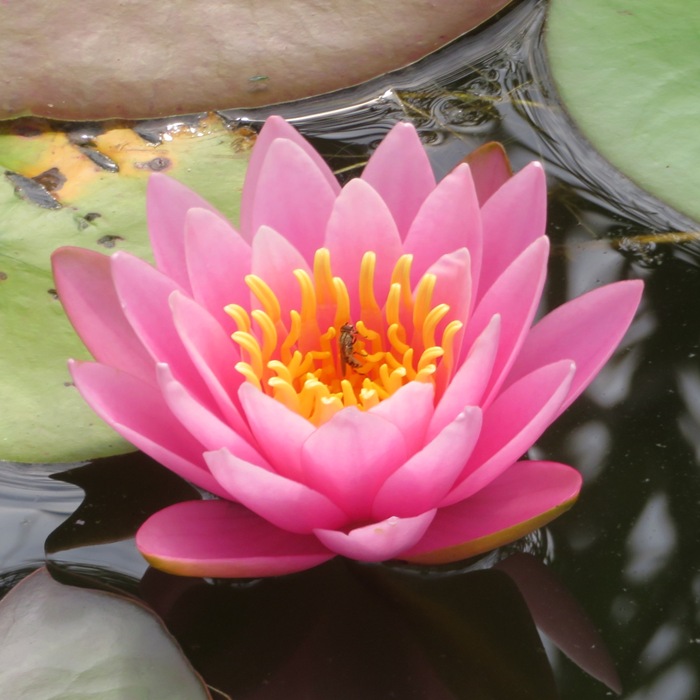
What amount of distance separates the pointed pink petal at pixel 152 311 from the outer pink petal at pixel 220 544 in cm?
19

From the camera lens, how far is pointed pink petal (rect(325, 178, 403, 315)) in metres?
1.42

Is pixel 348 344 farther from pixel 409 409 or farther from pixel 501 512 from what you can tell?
pixel 501 512

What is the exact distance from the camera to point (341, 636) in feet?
4.55

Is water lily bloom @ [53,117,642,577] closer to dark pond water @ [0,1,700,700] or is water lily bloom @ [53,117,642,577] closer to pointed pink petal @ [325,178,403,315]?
pointed pink petal @ [325,178,403,315]

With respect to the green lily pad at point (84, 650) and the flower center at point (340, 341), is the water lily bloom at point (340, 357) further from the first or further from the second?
the green lily pad at point (84, 650)

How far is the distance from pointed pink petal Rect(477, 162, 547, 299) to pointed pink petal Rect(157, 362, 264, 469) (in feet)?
1.67

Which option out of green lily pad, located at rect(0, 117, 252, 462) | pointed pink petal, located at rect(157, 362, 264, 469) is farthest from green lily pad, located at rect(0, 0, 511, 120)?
pointed pink petal, located at rect(157, 362, 264, 469)

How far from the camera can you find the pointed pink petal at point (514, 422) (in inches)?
48.1

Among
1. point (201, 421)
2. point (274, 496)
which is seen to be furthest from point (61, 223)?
point (274, 496)

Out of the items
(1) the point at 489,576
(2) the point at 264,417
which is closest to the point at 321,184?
(2) the point at 264,417

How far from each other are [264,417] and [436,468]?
252mm

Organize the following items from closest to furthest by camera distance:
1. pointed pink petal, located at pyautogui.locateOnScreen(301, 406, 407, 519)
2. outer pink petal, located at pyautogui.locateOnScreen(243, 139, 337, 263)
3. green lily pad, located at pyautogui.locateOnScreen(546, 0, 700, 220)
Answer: pointed pink petal, located at pyautogui.locateOnScreen(301, 406, 407, 519) < outer pink petal, located at pyautogui.locateOnScreen(243, 139, 337, 263) < green lily pad, located at pyautogui.locateOnScreen(546, 0, 700, 220)

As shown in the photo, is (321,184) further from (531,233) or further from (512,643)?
(512,643)

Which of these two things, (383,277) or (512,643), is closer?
(512,643)
